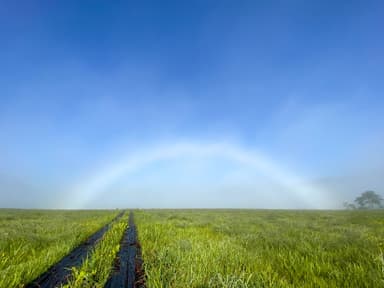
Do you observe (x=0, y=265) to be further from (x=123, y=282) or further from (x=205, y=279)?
(x=205, y=279)

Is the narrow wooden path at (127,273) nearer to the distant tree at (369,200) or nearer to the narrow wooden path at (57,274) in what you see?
the narrow wooden path at (57,274)

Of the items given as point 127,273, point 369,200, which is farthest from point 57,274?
point 369,200

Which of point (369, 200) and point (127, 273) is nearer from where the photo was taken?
point (127, 273)

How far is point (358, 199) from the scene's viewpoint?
460 feet

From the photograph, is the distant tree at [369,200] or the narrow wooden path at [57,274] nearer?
the narrow wooden path at [57,274]

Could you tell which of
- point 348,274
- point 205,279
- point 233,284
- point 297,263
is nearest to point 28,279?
point 205,279

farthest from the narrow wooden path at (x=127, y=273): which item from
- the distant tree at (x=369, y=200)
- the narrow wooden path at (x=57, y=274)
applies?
the distant tree at (x=369, y=200)

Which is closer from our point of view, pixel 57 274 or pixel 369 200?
pixel 57 274

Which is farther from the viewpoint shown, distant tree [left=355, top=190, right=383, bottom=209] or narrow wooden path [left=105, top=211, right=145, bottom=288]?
distant tree [left=355, top=190, right=383, bottom=209]

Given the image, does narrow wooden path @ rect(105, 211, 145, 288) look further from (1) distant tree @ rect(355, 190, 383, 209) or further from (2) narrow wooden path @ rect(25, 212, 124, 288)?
(1) distant tree @ rect(355, 190, 383, 209)

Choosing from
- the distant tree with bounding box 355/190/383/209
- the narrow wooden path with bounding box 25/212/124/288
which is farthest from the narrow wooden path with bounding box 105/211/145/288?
the distant tree with bounding box 355/190/383/209

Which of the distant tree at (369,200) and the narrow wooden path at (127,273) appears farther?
the distant tree at (369,200)

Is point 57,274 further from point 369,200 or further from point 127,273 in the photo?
point 369,200

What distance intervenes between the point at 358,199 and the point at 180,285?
17358 cm
